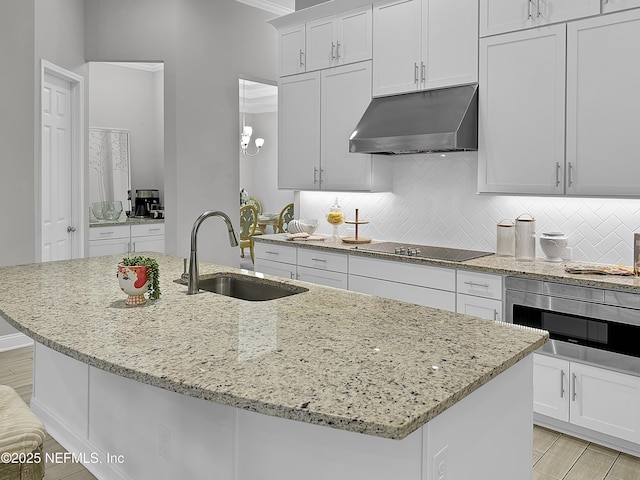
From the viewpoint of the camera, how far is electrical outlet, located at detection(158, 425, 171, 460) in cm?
186

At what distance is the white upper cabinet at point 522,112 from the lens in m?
3.05

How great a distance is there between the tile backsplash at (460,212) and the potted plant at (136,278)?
237 centimetres

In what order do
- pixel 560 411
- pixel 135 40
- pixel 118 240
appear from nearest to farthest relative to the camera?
pixel 560 411 → pixel 135 40 → pixel 118 240

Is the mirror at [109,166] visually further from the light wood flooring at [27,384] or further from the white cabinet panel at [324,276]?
the white cabinet panel at [324,276]

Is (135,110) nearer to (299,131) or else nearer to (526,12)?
(299,131)

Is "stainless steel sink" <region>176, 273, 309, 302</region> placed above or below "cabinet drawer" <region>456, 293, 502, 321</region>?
above

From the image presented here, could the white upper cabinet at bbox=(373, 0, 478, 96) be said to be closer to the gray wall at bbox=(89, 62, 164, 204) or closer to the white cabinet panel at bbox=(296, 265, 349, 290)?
the white cabinet panel at bbox=(296, 265, 349, 290)

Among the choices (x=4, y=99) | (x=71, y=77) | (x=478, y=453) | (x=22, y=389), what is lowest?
(x=22, y=389)

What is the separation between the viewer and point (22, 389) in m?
3.38

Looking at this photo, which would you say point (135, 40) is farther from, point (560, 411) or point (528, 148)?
point (560, 411)

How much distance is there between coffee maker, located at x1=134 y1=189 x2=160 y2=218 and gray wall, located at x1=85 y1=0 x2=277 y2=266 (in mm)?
2035

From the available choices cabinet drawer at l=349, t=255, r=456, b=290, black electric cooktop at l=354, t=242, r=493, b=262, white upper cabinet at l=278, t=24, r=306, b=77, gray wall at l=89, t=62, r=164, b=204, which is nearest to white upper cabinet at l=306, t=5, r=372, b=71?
white upper cabinet at l=278, t=24, r=306, b=77

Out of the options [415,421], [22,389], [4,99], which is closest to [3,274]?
[22,389]

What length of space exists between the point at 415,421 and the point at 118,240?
19.7ft
